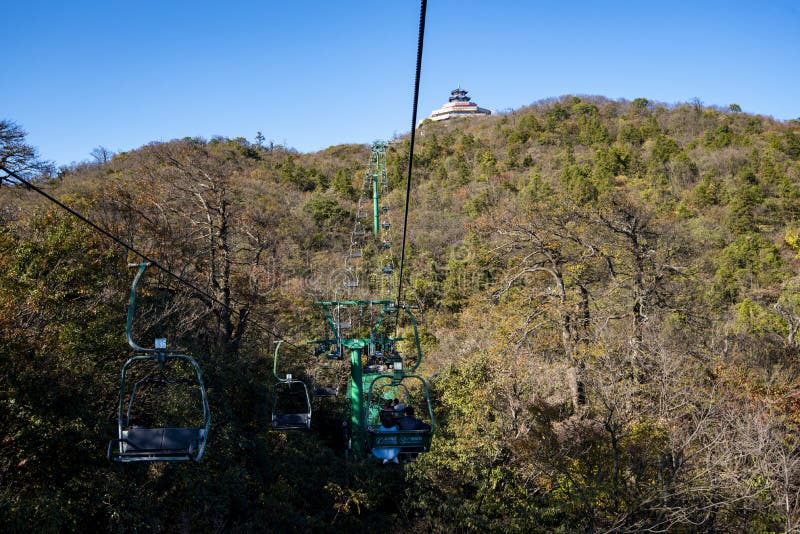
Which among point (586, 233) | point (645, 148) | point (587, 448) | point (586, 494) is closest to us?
point (586, 494)

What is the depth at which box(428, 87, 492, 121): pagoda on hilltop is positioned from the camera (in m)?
89.1

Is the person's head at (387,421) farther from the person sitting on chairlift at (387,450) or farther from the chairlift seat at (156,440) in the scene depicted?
the chairlift seat at (156,440)

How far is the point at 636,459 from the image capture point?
11.8m

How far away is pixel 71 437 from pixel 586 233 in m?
14.3

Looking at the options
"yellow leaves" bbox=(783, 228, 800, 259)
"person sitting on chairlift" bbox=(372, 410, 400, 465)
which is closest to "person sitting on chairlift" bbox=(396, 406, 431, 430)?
"person sitting on chairlift" bbox=(372, 410, 400, 465)

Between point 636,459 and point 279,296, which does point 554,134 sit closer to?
point 279,296

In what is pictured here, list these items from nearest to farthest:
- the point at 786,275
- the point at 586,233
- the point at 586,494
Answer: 1. the point at 586,494
2. the point at 586,233
3. the point at 786,275

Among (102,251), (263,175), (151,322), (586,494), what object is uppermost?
(263,175)

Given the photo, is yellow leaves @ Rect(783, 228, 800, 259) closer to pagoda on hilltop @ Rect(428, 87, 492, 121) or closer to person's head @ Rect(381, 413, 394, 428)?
person's head @ Rect(381, 413, 394, 428)

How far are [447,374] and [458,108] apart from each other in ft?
261

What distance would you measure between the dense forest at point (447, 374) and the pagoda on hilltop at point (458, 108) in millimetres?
65887

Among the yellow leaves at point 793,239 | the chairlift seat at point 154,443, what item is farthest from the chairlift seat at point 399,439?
the yellow leaves at point 793,239

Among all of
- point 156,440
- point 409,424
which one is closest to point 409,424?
point 409,424

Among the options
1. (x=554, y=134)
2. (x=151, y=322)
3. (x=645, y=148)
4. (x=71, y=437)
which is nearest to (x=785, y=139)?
(x=645, y=148)
